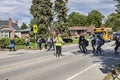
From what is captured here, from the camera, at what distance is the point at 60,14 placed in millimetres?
63781

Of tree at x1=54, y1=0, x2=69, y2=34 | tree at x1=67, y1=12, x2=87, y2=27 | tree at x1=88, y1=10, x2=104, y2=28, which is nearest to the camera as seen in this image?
tree at x1=54, y1=0, x2=69, y2=34

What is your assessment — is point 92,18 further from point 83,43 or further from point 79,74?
point 79,74

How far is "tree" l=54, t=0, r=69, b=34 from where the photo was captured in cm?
6275

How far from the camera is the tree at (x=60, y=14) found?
62.8m

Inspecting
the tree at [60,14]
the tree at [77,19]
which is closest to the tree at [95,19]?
the tree at [77,19]

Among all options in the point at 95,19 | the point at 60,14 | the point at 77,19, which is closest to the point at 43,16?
the point at 60,14

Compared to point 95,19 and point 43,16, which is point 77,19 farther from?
point 43,16

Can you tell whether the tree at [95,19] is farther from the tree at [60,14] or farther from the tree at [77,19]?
the tree at [60,14]

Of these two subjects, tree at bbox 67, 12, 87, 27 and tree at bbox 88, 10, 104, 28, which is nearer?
tree at bbox 67, 12, 87, 27

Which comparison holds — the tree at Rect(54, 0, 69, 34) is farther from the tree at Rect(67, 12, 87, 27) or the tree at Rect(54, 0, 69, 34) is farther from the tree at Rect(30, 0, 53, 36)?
the tree at Rect(67, 12, 87, 27)

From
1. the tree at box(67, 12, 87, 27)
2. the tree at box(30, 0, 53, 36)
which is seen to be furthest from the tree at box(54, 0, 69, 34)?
the tree at box(67, 12, 87, 27)

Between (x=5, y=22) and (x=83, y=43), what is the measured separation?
68399 mm

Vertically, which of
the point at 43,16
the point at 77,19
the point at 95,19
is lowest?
the point at 43,16

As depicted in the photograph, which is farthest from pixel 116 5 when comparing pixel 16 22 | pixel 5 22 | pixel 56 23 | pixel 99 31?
pixel 16 22
